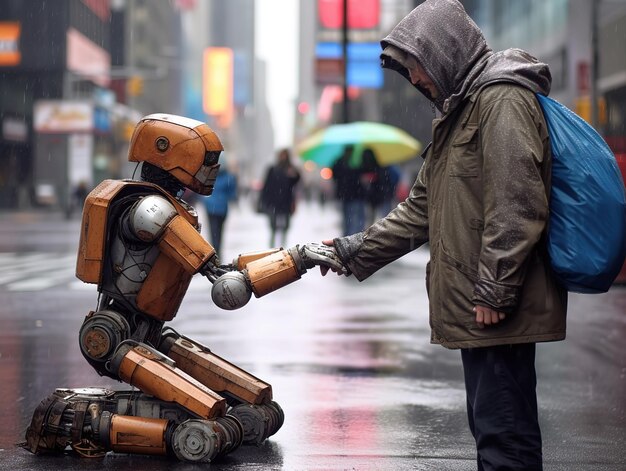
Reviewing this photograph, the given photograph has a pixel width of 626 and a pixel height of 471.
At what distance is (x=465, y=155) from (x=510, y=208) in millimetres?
341

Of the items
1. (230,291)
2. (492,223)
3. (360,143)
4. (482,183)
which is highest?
(482,183)

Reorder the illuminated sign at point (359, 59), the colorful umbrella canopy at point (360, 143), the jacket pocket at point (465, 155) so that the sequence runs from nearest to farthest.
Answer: the jacket pocket at point (465, 155) < the colorful umbrella canopy at point (360, 143) < the illuminated sign at point (359, 59)

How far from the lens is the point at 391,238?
4.92 m

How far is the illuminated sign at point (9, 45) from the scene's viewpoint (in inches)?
2337

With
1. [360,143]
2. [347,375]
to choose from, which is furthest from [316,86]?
[347,375]

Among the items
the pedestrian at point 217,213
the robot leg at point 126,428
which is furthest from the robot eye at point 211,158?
the pedestrian at point 217,213

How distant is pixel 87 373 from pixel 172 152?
304 centimetres

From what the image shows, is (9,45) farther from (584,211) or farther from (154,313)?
(584,211)

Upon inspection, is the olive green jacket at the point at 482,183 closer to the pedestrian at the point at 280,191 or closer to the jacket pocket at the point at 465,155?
the jacket pocket at the point at 465,155

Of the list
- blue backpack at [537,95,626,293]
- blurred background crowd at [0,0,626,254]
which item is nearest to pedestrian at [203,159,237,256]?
blurred background crowd at [0,0,626,254]

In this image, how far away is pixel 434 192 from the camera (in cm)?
434

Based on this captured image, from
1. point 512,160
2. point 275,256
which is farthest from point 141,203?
point 512,160

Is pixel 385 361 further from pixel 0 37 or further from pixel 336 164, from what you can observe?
pixel 0 37

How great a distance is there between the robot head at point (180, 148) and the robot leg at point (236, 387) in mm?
870
